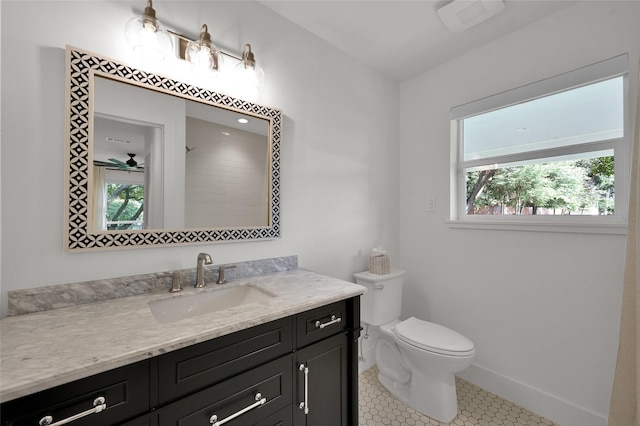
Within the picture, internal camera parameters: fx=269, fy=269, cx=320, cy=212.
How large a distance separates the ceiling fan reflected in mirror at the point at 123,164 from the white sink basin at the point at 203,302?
58 cm

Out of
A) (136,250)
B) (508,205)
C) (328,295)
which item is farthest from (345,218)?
(136,250)

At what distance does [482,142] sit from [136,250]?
7.74 ft

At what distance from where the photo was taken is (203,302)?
48.9 inches

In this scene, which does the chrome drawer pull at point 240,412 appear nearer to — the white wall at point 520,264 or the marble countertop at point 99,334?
the marble countertop at point 99,334

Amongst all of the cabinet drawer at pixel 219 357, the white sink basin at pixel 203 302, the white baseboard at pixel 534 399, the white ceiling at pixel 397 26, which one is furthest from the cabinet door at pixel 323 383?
the white ceiling at pixel 397 26

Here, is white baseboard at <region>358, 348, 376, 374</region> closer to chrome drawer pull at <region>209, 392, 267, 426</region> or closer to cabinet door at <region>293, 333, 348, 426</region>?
cabinet door at <region>293, 333, 348, 426</region>

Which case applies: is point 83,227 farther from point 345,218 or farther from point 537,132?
point 537,132

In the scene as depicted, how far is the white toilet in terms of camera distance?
158 centimetres

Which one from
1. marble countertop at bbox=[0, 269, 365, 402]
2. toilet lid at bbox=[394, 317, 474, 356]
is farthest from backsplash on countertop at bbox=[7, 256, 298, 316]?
toilet lid at bbox=[394, 317, 474, 356]

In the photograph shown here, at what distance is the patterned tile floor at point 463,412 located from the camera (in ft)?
5.32

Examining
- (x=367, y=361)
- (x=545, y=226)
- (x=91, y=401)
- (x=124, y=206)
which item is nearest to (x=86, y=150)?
(x=124, y=206)

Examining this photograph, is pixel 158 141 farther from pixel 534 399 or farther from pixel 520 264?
pixel 534 399

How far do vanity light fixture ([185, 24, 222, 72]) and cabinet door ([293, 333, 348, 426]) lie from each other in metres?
1.38

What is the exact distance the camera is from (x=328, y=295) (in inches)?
46.4
